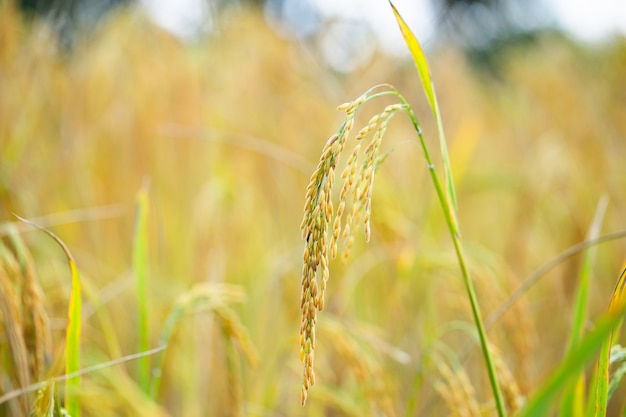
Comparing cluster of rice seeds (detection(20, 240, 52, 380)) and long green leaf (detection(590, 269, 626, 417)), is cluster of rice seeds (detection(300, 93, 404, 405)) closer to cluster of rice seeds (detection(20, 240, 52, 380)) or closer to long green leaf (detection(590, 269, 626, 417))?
long green leaf (detection(590, 269, 626, 417))

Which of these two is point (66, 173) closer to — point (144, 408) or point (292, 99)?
point (292, 99)

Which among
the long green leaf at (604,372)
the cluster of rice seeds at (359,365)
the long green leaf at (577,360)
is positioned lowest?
the cluster of rice seeds at (359,365)

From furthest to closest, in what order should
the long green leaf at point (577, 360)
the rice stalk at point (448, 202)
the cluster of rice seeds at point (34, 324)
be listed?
the cluster of rice seeds at point (34, 324)
the rice stalk at point (448, 202)
the long green leaf at point (577, 360)

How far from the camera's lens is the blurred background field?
3.00ft

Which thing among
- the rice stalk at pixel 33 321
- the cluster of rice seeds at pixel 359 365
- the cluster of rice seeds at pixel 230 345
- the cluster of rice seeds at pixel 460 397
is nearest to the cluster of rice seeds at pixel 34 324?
the rice stalk at pixel 33 321

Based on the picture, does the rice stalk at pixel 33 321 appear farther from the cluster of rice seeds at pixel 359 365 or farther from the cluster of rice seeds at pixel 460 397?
the cluster of rice seeds at pixel 460 397

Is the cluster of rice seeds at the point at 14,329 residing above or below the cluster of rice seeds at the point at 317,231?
below

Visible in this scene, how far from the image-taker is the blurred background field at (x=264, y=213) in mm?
914

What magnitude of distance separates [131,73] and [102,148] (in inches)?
12.9

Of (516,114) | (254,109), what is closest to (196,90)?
(254,109)

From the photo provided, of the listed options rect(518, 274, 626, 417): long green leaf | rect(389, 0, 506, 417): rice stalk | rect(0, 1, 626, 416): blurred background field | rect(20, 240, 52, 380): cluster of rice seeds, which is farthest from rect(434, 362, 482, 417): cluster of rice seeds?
rect(20, 240, 52, 380): cluster of rice seeds

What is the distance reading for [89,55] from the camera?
6.41 feet

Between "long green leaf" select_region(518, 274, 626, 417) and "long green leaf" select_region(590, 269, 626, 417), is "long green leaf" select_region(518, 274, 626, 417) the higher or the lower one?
the higher one

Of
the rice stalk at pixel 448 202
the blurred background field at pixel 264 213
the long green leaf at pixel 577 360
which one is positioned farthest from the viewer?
the blurred background field at pixel 264 213
